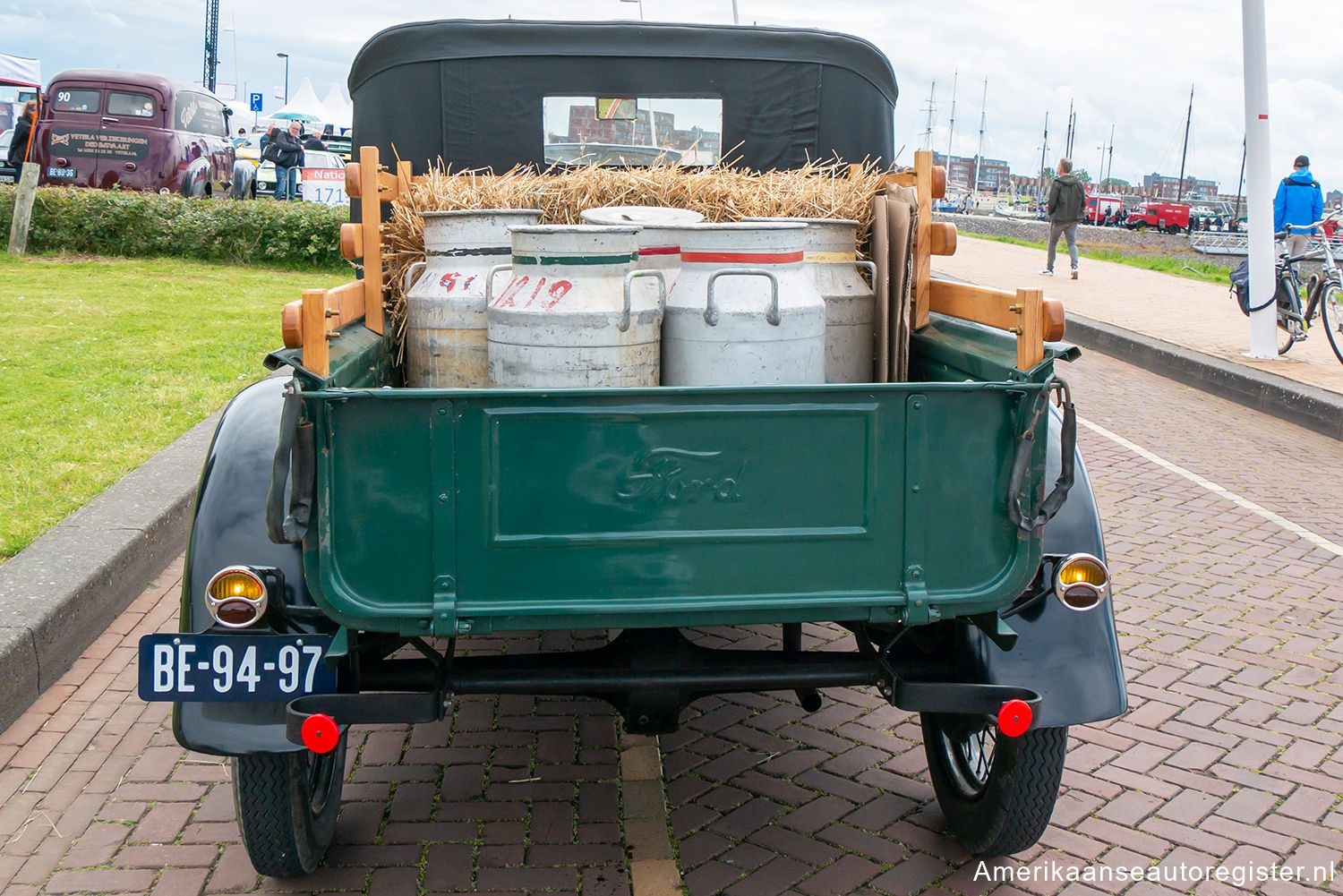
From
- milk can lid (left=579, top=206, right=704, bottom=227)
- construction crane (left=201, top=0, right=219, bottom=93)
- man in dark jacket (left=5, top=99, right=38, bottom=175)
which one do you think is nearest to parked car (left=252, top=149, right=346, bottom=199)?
man in dark jacket (left=5, top=99, right=38, bottom=175)

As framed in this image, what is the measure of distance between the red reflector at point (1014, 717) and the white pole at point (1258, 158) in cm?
951

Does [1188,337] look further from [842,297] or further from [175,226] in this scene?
[175,226]

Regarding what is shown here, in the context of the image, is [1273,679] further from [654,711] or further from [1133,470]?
[1133,470]

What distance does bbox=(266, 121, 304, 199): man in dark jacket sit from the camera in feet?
67.9

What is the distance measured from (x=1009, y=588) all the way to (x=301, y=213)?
1387 centimetres

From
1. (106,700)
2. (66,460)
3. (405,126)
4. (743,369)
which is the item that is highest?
(405,126)

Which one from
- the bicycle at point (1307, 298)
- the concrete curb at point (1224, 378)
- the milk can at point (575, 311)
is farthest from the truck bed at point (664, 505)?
the bicycle at point (1307, 298)

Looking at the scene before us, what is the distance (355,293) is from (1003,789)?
235 centimetres

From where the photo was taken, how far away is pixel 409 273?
13.4 ft

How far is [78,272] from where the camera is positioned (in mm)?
13297

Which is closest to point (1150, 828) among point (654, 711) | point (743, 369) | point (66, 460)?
point (654, 711)

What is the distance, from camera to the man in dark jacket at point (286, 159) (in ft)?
67.9

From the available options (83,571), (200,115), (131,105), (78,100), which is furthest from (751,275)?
(200,115)

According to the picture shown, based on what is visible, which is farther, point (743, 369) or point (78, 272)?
point (78, 272)
